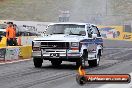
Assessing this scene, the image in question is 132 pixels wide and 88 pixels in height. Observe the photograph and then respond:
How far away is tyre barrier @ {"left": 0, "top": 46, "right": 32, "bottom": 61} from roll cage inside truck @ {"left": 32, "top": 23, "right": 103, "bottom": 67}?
4.37 meters

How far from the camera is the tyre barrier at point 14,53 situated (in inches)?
822

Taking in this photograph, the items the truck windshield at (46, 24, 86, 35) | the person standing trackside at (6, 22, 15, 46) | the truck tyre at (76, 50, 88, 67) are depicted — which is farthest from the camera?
the person standing trackside at (6, 22, 15, 46)

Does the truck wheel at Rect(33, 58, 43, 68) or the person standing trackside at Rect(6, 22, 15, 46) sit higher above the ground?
the person standing trackside at Rect(6, 22, 15, 46)

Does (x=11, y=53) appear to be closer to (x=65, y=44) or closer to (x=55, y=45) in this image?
(x=55, y=45)

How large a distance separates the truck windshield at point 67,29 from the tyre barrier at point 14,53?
14.5ft

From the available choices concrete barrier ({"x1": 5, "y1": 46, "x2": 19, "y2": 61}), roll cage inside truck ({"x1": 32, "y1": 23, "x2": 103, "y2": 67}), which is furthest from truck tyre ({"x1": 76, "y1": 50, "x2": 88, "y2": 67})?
concrete barrier ({"x1": 5, "y1": 46, "x2": 19, "y2": 61})

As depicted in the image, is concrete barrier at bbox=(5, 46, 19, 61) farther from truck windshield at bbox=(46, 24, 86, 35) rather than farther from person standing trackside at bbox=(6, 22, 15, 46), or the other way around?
truck windshield at bbox=(46, 24, 86, 35)

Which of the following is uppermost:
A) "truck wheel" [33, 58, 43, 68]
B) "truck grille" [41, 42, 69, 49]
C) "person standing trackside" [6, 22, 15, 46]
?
"person standing trackside" [6, 22, 15, 46]

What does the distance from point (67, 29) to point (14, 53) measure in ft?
19.6

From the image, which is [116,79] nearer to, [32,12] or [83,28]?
[83,28]

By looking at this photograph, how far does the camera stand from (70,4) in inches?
3034

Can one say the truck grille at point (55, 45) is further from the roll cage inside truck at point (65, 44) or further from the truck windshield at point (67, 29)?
the truck windshield at point (67, 29)

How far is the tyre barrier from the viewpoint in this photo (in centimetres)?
2089

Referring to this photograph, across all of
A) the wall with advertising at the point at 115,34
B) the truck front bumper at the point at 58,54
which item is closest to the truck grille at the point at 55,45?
the truck front bumper at the point at 58,54
